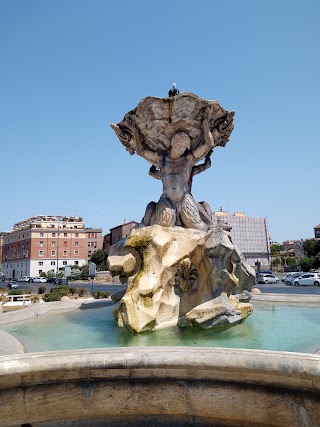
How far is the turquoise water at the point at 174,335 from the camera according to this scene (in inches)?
197

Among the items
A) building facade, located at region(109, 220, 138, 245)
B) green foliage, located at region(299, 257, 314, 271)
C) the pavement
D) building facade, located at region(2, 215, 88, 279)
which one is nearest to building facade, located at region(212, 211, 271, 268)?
green foliage, located at region(299, 257, 314, 271)

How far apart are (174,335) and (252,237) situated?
82.2 m

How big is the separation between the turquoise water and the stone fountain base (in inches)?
71.1

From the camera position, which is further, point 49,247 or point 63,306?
point 49,247

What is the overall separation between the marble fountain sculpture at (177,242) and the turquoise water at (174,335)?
26 centimetres

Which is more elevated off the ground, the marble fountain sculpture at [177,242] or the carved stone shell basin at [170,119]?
the carved stone shell basin at [170,119]

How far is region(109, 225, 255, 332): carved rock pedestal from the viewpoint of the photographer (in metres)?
6.10

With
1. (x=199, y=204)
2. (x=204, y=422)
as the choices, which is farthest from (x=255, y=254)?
(x=204, y=422)

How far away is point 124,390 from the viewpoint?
10.1 ft

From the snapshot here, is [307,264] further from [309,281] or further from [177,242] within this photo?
[177,242]

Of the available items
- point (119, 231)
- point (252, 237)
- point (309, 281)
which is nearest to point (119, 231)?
point (119, 231)

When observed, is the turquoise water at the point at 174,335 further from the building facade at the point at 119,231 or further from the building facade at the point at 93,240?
the building facade at the point at 93,240

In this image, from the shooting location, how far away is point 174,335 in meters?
5.84

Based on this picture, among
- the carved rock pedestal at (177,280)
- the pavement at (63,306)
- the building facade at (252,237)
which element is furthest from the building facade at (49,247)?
the carved rock pedestal at (177,280)
